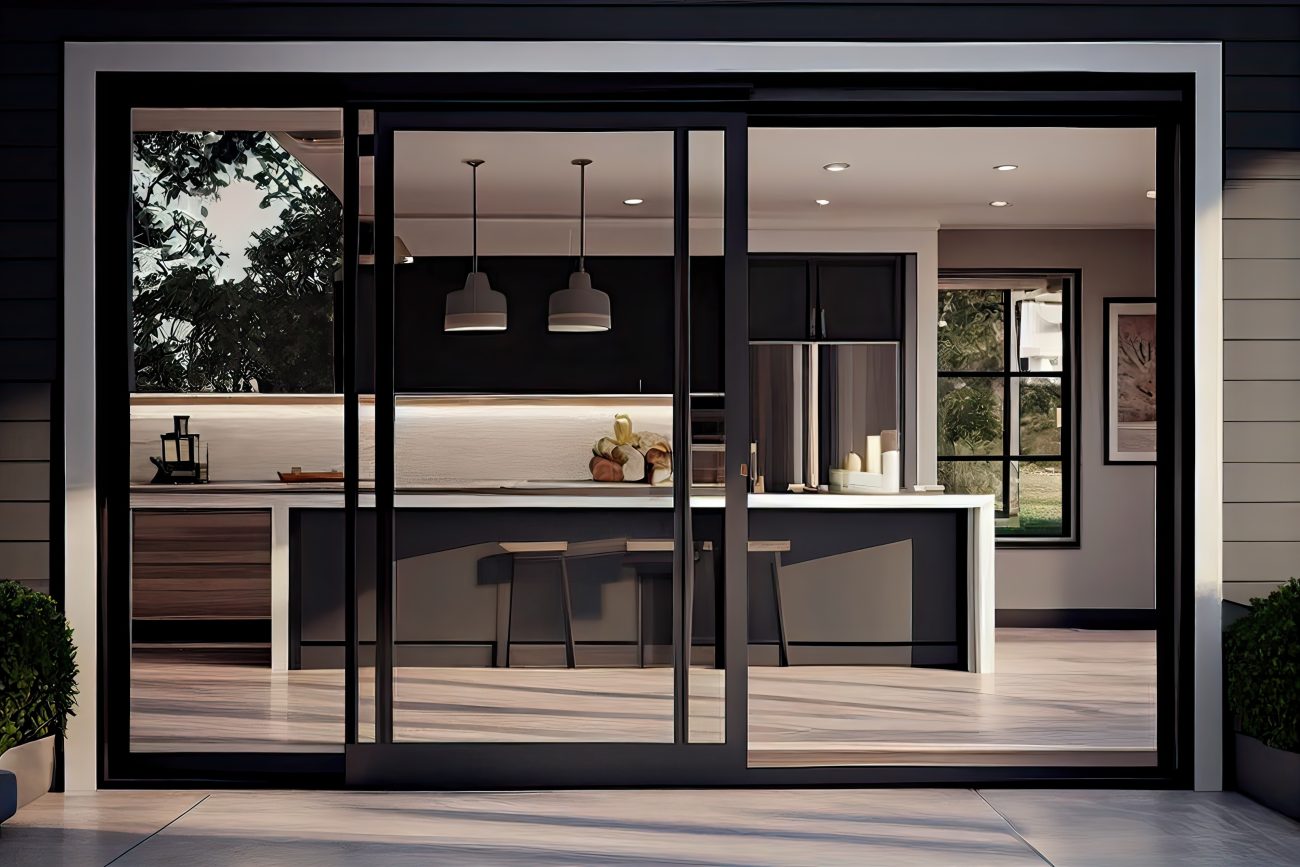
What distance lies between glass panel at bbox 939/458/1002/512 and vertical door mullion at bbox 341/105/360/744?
4902mm

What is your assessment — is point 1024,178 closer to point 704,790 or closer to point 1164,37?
point 1164,37

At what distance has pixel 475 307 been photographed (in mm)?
3949

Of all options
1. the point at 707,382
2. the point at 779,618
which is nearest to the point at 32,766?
the point at 707,382

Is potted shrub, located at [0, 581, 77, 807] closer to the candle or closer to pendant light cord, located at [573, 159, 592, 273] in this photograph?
pendant light cord, located at [573, 159, 592, 273]

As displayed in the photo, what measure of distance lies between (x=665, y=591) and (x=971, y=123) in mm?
1832

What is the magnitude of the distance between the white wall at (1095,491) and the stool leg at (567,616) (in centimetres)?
389

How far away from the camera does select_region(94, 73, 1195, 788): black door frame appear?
3.56m

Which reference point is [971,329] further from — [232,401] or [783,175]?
[232,401]

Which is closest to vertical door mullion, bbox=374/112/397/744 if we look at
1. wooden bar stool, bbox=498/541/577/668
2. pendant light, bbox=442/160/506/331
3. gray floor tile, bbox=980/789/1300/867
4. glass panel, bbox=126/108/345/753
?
pendant light, bbox=442/160/506/331

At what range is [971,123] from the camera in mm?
3723

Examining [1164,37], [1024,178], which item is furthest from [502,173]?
[1024,178]

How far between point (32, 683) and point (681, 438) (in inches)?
78.9

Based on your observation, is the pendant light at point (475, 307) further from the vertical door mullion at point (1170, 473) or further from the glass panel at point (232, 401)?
the vertical door mullion at point (1170, 473)

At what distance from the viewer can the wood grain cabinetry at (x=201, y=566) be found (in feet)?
21.1
